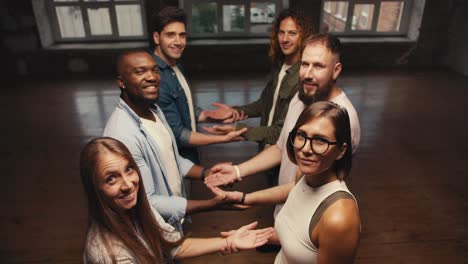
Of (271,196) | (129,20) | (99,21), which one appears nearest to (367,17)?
(129,20)

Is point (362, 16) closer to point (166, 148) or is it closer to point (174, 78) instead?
point (174, 78)

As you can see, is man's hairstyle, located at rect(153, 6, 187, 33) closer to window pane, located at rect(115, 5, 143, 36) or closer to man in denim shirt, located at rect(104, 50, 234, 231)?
man in denim shirt, located at rect(104, 50, 234, 231)

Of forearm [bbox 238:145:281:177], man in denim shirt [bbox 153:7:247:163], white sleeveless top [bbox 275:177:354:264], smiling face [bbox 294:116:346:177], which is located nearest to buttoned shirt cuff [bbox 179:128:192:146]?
man in denim shirt [bbox 153:7:247:163]

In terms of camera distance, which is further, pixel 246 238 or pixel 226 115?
pixel 226 115

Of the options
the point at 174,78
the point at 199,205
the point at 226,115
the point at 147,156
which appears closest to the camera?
the point at 147,156

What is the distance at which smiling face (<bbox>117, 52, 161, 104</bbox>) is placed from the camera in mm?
1796

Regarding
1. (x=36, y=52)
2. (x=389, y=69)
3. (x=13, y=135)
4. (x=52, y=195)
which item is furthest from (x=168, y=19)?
(x=389, y=69)

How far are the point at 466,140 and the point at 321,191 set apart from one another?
3.97m

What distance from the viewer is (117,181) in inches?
51.1

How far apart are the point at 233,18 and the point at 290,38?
4635 mm

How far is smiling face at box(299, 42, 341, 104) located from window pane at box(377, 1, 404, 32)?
5.90m

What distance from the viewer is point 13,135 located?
4.55 meters

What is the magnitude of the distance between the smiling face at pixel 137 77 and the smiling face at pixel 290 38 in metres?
0.99

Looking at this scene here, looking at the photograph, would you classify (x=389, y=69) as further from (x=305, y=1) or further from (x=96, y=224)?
(x=96, y=224)
